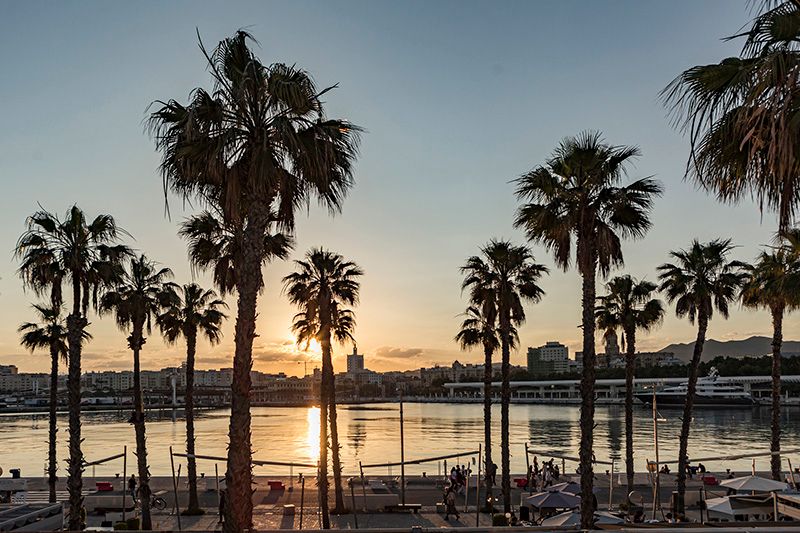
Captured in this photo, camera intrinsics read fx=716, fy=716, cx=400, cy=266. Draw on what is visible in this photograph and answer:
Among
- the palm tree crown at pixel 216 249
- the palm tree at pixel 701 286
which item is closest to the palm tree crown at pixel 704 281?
the palm tree at pixel 701 286

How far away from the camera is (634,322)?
4084 centimetres

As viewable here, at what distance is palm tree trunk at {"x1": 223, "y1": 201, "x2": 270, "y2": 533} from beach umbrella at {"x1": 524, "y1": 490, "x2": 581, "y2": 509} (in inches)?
647

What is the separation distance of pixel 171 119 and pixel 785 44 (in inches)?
412

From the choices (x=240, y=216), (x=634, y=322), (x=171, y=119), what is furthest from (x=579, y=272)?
(x=634, y=322)

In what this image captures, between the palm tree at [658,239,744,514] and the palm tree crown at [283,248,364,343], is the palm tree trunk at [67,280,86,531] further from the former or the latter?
the palm tree at [658,239,744,514]

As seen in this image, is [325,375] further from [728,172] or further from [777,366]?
[728,172]

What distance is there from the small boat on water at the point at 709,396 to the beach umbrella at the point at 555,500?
520ft

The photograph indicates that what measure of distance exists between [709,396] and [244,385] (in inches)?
7536

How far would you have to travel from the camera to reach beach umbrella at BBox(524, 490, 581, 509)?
2667cm

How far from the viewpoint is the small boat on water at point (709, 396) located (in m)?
180

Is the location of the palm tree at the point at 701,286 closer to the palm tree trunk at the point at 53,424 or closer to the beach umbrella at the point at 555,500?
the beach umbrella at the point at 555,500

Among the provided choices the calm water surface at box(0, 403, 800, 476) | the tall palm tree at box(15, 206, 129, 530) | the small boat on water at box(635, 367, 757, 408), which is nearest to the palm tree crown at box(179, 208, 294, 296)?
the tall palm tree at box(15, 206, 129, 530)

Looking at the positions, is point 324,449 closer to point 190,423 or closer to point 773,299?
point 190,423

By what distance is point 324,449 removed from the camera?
3066 centimetres
